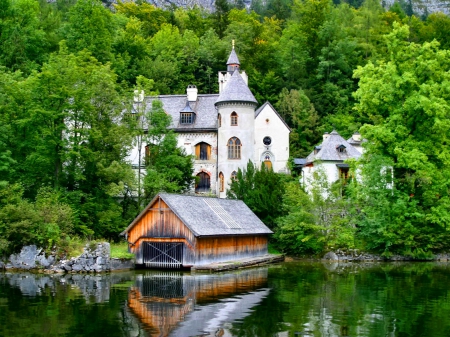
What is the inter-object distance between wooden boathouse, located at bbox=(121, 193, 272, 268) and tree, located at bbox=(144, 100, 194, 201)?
820cm

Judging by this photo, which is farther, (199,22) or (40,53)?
(199,22)

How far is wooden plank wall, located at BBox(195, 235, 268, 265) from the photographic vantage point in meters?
34.6

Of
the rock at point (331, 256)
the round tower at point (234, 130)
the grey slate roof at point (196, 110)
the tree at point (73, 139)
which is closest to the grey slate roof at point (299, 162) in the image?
the round tower at point (234, 130)

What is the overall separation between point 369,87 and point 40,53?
3784cm

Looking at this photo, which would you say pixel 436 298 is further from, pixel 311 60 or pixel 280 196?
pixel 311 60

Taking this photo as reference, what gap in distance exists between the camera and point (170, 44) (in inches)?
3009

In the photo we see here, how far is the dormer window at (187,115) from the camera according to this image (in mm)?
54875

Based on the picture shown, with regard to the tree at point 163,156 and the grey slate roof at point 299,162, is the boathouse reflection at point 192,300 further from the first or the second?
the grey slate roof at point 299,162

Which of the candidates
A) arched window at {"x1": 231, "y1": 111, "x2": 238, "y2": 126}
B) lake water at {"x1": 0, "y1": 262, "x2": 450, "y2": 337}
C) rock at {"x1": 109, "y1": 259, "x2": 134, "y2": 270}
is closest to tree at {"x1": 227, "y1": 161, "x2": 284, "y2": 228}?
arched window at {"x1": 231, "y1": 111, "x2": 238, "y2": 126}

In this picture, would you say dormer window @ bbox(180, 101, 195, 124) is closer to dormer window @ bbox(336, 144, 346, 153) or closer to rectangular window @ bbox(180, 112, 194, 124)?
rectangular window @ bbox(180, 112, 194, 124)

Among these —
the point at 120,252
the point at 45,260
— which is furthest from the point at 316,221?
the point at 45,260

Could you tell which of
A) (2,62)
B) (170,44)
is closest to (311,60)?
(170,44)

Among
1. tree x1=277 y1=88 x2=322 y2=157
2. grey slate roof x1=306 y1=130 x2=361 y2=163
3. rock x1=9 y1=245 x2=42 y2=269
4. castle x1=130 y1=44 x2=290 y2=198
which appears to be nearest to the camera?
rock x1=9 y1=245 x2=42 y2=269

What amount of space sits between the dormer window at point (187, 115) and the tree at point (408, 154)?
58.3 ft
